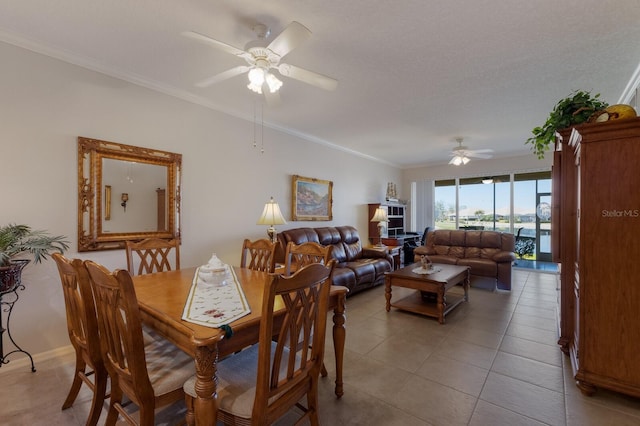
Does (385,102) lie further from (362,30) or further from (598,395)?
(598,395)

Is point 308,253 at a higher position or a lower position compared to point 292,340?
higher

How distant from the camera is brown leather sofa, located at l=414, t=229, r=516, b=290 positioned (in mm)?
4504

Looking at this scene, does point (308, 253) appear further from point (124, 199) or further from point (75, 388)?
point (124, 199)

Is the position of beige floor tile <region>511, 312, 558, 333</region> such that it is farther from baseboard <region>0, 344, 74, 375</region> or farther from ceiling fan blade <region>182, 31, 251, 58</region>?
baseboard <region>0, 344, 74, 375</region>

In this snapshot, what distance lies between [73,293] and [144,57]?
2107 mm

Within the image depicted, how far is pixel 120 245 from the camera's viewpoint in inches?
109

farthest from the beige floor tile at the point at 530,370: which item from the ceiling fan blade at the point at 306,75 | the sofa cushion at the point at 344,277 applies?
the ceiling fan blade at the point at 306,75

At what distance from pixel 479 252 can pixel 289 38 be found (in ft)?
16.1

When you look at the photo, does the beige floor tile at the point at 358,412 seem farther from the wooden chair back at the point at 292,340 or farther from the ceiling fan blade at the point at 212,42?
the ceiling fan blade at the point at 212,42

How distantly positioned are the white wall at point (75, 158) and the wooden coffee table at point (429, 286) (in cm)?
208

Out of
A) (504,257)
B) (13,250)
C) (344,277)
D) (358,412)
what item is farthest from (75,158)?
(504,257)

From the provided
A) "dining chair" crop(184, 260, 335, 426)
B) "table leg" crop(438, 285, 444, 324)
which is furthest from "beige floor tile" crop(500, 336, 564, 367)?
"dining chair" crop(184, 260, 335, 426)

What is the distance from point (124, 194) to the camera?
284cm

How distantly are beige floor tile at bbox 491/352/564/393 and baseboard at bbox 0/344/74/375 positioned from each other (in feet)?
12.1
